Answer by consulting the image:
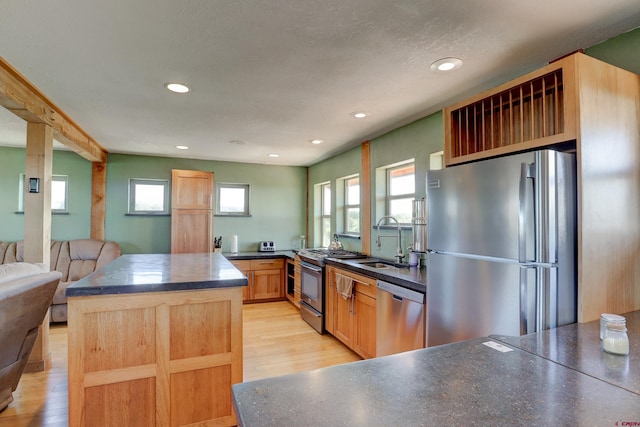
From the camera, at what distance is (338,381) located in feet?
3.03

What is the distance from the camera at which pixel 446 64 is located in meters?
2.04

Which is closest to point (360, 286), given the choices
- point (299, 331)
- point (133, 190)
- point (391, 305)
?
point (391, 305)

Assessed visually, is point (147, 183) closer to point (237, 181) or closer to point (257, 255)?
point (237, 181)

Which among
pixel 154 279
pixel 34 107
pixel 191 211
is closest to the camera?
pixel 154 279

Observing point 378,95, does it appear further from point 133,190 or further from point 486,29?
point 133,190

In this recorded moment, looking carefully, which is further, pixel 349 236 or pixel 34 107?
pixel 349 236

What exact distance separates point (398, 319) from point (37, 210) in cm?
325

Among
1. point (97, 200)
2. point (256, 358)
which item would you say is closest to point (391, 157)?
point (256, 358)

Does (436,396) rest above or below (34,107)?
below

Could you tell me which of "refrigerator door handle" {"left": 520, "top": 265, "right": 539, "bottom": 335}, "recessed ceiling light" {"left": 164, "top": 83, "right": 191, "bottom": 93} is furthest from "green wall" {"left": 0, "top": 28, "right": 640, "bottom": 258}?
"recessed ceiling light" {"left": 164, "top": 83, "right": 191, "bottom": 93}

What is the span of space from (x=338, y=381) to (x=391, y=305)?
1.75 m

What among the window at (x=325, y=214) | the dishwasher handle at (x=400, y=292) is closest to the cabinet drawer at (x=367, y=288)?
the dishwasher handle at (x=400, y=292)

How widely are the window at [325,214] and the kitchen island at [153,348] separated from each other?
366 cm

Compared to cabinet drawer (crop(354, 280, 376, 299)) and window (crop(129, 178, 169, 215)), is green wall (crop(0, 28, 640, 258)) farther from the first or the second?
cabinet drawer (crop(354, 280, 376, 299))
